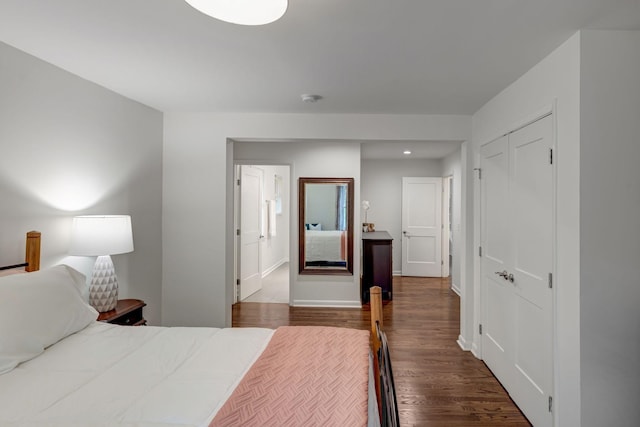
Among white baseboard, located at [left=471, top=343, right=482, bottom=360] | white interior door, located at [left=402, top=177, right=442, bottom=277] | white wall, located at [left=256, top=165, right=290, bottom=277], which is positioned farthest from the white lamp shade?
white interior door, located at [left=402, top=177, right=442, bottom=277]

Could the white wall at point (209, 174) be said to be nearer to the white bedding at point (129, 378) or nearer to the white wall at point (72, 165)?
the white wall at point (72, 165)

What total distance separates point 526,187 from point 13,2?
309cm

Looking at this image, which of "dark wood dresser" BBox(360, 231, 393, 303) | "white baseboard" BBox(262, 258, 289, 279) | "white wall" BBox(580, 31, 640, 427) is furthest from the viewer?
"white baseboard" BBox(262, 258, 289, 279)

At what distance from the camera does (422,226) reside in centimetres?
664

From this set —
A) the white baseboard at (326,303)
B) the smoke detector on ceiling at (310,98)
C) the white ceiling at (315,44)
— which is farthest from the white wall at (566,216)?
the white baseboard at (326,303)

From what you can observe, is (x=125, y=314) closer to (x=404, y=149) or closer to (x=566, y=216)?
(x=566, y=216)

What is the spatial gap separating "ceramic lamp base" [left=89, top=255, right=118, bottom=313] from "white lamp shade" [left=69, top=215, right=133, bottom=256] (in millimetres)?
164

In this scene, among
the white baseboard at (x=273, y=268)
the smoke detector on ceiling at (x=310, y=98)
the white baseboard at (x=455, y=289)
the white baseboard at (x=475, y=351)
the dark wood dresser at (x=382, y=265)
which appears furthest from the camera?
the white baseboard at (x=273, y=268)

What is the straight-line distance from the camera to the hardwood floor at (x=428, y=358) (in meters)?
2.34

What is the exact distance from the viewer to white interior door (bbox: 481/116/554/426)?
2096 mm

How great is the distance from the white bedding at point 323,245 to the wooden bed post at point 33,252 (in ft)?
10.1

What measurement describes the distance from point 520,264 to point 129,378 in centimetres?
249

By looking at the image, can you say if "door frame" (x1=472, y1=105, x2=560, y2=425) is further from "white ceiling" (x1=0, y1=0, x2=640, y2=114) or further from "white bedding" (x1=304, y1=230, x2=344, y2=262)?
"white bedding" (x1=304, y1=230, x2=344, y2=262)

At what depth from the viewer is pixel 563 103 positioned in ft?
6.25
